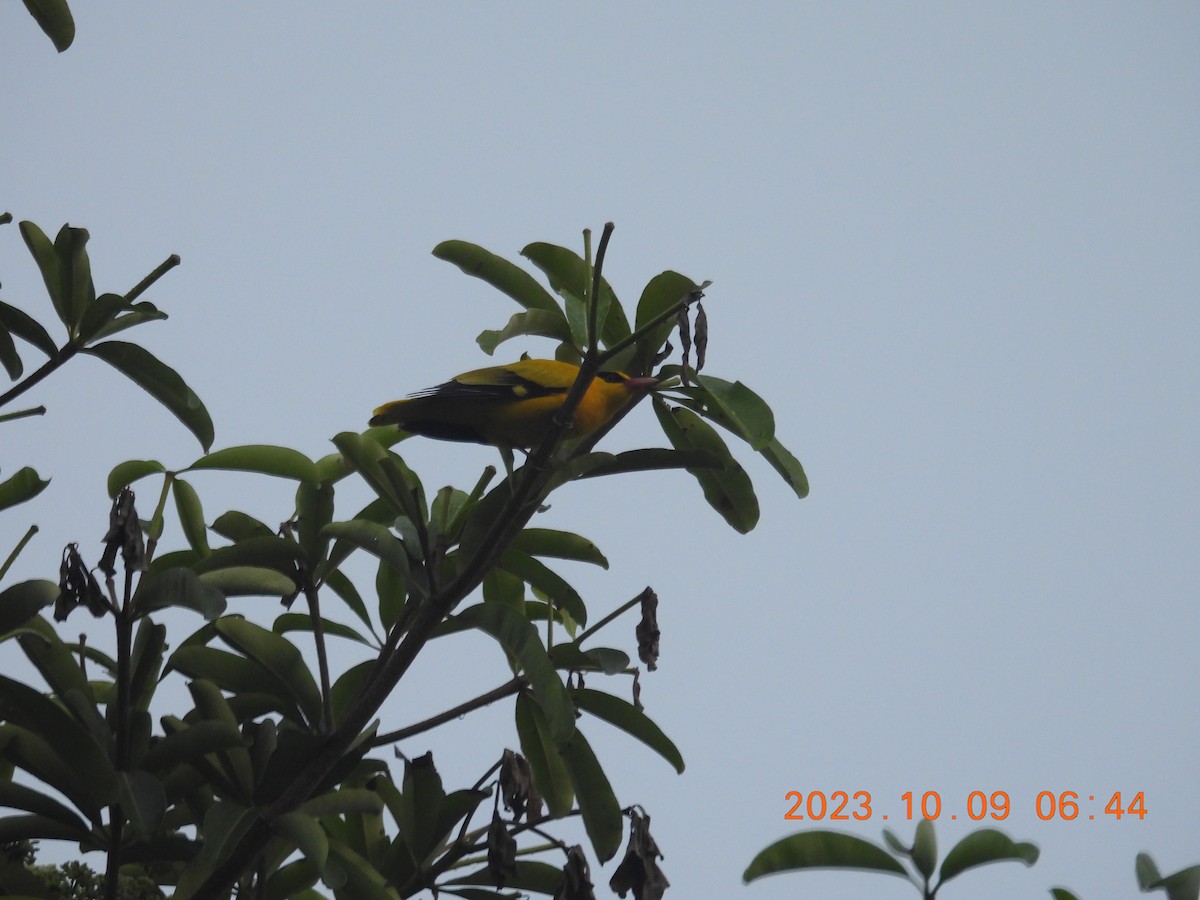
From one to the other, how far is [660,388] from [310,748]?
136 centimetres

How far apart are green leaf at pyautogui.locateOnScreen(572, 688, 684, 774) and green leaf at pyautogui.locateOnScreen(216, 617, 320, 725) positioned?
0.75 meters

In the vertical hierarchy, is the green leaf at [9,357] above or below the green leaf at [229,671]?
above

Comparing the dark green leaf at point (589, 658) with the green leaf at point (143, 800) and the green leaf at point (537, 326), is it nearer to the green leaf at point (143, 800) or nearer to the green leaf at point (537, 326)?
the green leaf at point (537, 326)

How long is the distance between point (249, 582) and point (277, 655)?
244mm

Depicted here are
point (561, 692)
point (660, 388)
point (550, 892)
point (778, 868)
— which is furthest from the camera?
point (550, 892)

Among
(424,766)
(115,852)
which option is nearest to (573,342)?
(424,766)

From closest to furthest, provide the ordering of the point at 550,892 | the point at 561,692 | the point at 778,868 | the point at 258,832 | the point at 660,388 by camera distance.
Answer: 1. the point at 778,868
2. the point at 258,832
3. the point at 561,692
4. the point at 660,388
5. the point at 550,892

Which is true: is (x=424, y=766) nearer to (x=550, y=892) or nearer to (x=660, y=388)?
(x=550, y=892)

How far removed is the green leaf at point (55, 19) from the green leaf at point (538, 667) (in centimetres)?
198

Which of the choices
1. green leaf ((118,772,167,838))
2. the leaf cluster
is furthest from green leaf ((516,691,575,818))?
green leaf ((118,772,167,838))

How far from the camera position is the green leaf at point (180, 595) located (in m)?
2.62

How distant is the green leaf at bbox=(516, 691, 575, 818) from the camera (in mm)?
3107

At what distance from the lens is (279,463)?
3.26m

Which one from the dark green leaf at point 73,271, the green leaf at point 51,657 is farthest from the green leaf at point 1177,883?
the dark green leaf at point 73,271
